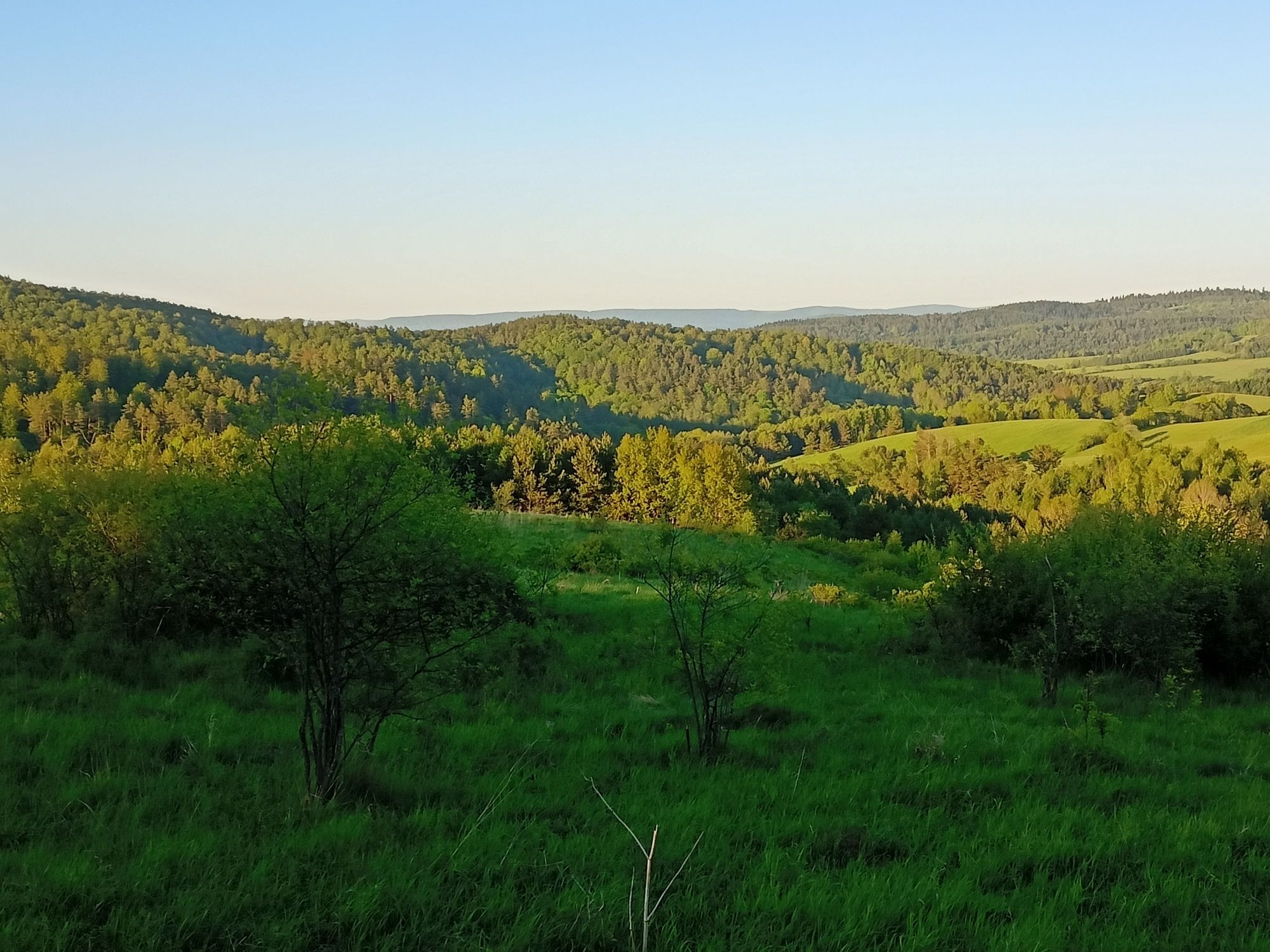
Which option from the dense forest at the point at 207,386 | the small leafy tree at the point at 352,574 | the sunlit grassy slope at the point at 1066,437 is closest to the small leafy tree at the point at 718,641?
the small leafy tree at the point at 352,574

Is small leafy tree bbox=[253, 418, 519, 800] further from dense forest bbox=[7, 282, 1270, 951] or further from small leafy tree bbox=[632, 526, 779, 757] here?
small leafy tree bbox=[632, 526, 779, 757]

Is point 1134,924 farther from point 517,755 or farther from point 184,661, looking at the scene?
point 184,661

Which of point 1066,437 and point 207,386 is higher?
point 207,386

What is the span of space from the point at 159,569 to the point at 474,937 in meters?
8.49

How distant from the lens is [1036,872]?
518 centimetres

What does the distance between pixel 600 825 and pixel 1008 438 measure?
137m

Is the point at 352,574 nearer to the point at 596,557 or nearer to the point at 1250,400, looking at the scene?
the point at 596,557

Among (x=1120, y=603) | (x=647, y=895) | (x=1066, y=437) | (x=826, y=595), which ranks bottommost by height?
(x=1066, y=437)

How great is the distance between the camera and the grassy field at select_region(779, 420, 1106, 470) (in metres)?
119

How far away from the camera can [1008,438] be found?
5000 inches

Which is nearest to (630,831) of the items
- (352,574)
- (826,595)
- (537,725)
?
(352,574)

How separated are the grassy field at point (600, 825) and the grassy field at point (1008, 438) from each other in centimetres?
10365

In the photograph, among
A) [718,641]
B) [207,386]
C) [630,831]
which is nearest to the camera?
[630,831]

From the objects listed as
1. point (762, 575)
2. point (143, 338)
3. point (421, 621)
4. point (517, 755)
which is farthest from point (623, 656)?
point (143, 338)
